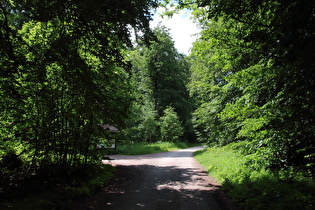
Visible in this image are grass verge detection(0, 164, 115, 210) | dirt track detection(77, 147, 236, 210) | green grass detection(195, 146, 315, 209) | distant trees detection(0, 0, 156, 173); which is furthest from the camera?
dirt track detection(77, 147, 236, 210)

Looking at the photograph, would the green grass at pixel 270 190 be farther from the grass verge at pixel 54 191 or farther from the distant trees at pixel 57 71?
the grass verge at pixel 54 191

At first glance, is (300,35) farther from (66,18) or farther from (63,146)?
(63,146)

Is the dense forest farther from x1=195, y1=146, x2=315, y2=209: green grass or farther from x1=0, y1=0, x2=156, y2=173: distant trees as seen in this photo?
x1=195, y1=146, x2=315, y2=209: green grass

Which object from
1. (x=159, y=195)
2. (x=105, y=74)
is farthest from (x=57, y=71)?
(x=159, y=195)

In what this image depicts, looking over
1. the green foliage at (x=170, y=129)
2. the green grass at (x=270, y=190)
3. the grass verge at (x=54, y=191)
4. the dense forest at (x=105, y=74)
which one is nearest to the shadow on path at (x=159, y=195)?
the grass verge at (x=54, y=191)

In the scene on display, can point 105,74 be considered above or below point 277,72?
above

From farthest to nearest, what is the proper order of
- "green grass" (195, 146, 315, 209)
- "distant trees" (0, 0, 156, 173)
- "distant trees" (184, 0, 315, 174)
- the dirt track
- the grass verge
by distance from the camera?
1. the dirt track
2. the grass verge
3. "distant trees" (0, 0, 156, 173)
4. "green grass" (195, 146, 315, 209)
5. "distant trees" (184, 0, 315, 174)

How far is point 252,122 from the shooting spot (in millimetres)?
5129

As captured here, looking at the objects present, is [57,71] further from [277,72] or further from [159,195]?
[277,72]

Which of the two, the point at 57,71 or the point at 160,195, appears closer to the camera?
the point at 57,71

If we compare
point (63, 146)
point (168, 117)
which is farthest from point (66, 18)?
point (168, 117)

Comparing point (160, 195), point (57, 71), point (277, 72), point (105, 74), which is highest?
point (57, 71)

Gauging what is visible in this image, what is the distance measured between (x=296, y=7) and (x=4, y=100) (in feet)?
22.6

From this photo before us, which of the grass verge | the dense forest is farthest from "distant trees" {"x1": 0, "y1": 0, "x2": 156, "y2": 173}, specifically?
the grass verge
